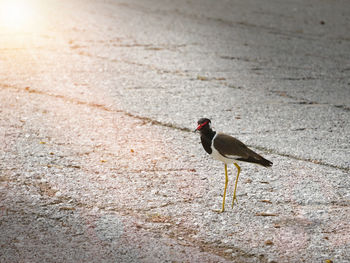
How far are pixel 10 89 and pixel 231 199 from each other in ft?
8.56

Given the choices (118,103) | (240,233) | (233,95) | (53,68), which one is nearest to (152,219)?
(240,233)

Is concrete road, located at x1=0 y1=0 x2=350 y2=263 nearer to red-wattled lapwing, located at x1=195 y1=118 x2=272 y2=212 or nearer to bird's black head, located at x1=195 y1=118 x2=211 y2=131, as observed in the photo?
red-wattled lapwing, located at x1=195 y1=118 x2=272 y2=212

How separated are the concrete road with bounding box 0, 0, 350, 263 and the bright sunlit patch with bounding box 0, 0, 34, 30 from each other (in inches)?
3.7

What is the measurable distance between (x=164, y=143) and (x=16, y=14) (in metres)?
5.45

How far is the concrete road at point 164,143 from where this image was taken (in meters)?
2.36

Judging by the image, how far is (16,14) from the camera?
8016 mm

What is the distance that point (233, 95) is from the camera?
15.5ft

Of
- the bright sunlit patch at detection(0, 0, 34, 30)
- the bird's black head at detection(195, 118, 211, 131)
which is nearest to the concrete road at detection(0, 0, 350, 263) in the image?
the bright sunlit patch at detection(0, 0, 34, 30)

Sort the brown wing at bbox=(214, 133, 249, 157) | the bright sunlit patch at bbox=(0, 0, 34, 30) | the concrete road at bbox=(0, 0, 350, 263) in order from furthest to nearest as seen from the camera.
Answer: the bright sunlit patch at bbox=(0, 0, 34, 30) < the brown wing at bbox=(214, 133, 249, 157) < the concrete road at bbox=(0, 0, 350, 263)

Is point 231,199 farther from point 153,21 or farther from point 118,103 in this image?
point 153,21

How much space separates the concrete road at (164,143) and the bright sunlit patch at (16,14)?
0.09 meters

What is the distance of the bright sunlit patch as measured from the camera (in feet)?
23.4

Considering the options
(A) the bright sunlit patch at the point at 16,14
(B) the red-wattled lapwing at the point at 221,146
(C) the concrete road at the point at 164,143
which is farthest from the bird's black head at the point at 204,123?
(A) the bright sunlit patch at the point at 16,14

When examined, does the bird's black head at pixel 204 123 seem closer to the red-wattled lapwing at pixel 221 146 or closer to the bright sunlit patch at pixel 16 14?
A: the red-wattled lapwing at pixel 221 146
